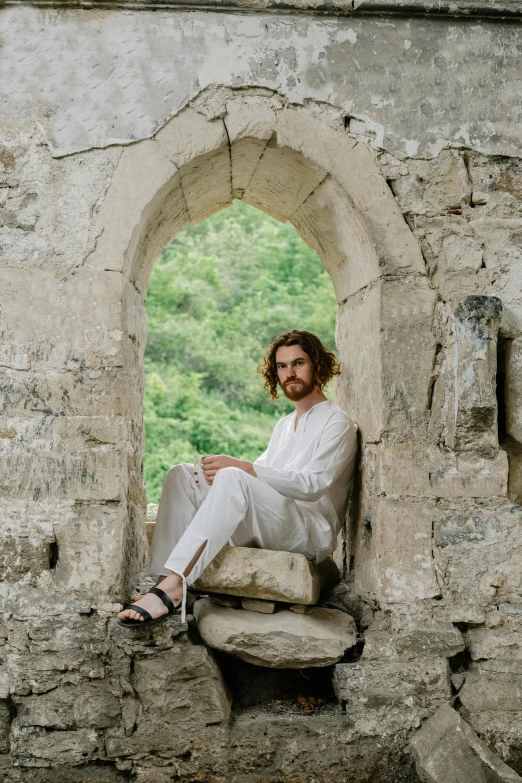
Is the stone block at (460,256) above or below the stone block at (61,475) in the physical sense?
above

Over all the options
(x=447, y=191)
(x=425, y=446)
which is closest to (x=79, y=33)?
(x=447, y=191)

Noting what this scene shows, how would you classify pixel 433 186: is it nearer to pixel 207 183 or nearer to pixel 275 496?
pixel 207 183

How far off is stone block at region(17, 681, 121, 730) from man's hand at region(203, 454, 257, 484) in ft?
3.22

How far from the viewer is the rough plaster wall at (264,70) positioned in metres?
3.49

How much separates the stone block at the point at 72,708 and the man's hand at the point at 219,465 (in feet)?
3.22

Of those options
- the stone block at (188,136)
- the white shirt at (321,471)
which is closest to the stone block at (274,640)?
the white shirt at (321,471)

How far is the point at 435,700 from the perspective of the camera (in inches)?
131

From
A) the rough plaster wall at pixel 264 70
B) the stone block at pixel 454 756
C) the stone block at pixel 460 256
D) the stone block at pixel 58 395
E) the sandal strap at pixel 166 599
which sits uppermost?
the rough plaster wall at pixel 264 70

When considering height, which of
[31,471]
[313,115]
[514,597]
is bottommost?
[514,597]

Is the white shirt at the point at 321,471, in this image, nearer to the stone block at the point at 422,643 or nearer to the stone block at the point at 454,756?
the stone block at the point at 422,643

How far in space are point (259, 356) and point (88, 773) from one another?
875cm

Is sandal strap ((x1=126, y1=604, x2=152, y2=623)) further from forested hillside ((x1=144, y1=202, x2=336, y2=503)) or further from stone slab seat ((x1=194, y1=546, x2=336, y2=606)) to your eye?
forested hillside ((x1=144, y1=202, x2=336, y2=503))

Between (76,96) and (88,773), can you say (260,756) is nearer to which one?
(88,773)

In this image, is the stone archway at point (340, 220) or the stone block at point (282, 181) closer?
the stone archway at point (340, 220)
